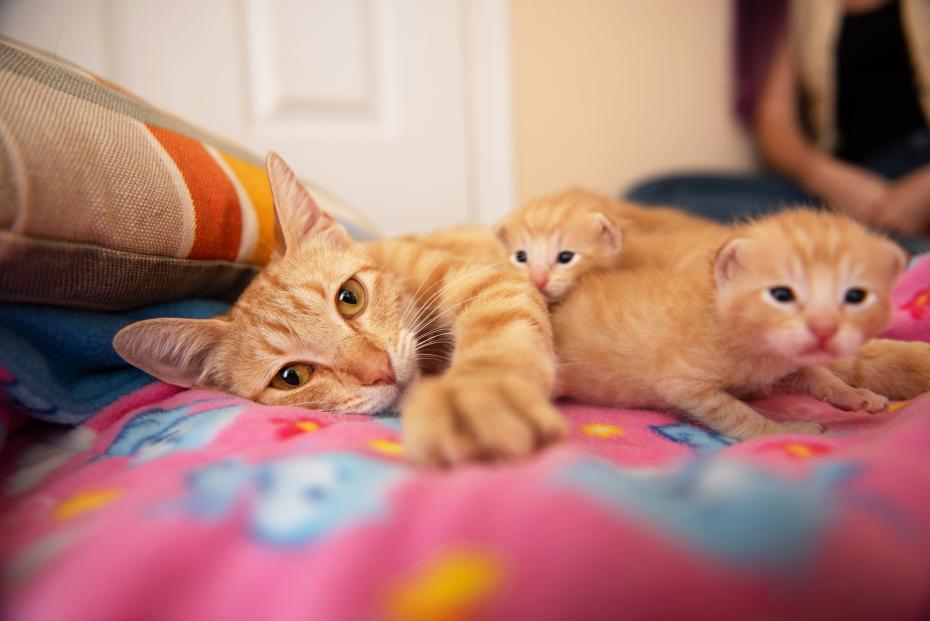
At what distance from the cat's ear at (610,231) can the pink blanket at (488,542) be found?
2.21 feet

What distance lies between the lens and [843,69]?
242 centimetres

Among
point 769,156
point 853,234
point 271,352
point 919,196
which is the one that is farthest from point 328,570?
point 769,156

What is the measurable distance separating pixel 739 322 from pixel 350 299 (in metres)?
0.59

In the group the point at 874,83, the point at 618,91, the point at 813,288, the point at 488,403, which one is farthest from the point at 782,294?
the point at 874,83

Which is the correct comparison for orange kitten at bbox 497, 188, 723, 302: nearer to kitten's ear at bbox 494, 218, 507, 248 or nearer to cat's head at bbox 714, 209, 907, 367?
kitten's ear at bbox 494, 218, 507, 248

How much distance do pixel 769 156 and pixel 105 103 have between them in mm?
2811

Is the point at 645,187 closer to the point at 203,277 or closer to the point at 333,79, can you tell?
the point at 333,79

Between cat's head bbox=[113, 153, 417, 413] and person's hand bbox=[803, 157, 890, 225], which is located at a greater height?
person's hand bbox=[803, 157, 890, 225]

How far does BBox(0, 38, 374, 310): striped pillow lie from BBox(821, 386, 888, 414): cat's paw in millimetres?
1028

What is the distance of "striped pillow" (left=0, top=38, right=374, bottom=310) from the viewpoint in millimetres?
632

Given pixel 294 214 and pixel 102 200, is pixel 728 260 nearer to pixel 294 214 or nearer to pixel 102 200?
pixel 294 214

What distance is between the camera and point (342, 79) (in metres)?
2.10

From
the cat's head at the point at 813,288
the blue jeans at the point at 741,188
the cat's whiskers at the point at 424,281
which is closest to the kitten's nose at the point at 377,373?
the cat's whiskers at the point at 424,281

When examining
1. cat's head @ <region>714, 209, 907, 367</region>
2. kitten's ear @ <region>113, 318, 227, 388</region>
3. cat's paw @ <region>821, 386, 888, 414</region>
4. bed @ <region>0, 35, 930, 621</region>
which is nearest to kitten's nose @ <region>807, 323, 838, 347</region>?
cat's head @ <region>714, 209, 907, 367</region>
